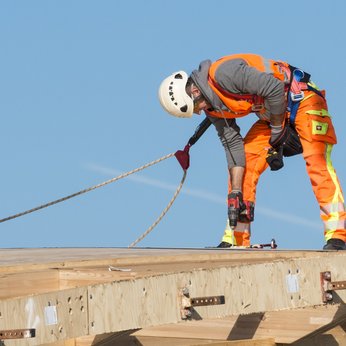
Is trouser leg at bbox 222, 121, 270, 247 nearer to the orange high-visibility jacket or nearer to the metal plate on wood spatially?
the orange high-visibility jacket

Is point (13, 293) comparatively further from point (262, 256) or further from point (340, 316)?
point (340, 316)

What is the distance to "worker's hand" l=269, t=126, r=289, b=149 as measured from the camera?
11.5 meters

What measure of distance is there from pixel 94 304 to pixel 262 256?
104 inches

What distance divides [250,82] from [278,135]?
754 mm

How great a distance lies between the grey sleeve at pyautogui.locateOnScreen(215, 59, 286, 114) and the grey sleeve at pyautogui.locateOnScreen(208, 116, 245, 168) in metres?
0.73

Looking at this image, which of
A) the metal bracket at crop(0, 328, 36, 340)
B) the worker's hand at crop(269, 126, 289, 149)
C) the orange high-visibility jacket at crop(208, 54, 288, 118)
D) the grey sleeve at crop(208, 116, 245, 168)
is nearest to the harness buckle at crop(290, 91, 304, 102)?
the orange high-visibility jacket at crop(208, 54, 288, 118)

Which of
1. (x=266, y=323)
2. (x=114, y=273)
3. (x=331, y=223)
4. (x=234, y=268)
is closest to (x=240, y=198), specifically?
(x=331, y=223)

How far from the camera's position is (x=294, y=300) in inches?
313

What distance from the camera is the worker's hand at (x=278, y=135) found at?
451 inches

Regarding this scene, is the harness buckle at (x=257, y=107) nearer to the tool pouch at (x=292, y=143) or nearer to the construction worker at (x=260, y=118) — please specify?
the construction worker at (x=260, y=118)

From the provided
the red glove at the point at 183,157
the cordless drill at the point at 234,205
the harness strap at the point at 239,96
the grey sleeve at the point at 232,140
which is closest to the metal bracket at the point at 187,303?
the harness strap at the point at 239,96

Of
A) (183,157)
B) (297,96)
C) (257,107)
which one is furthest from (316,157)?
(183,157)

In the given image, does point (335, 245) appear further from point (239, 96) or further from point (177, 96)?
point (177, 96)

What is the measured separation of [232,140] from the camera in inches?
466
